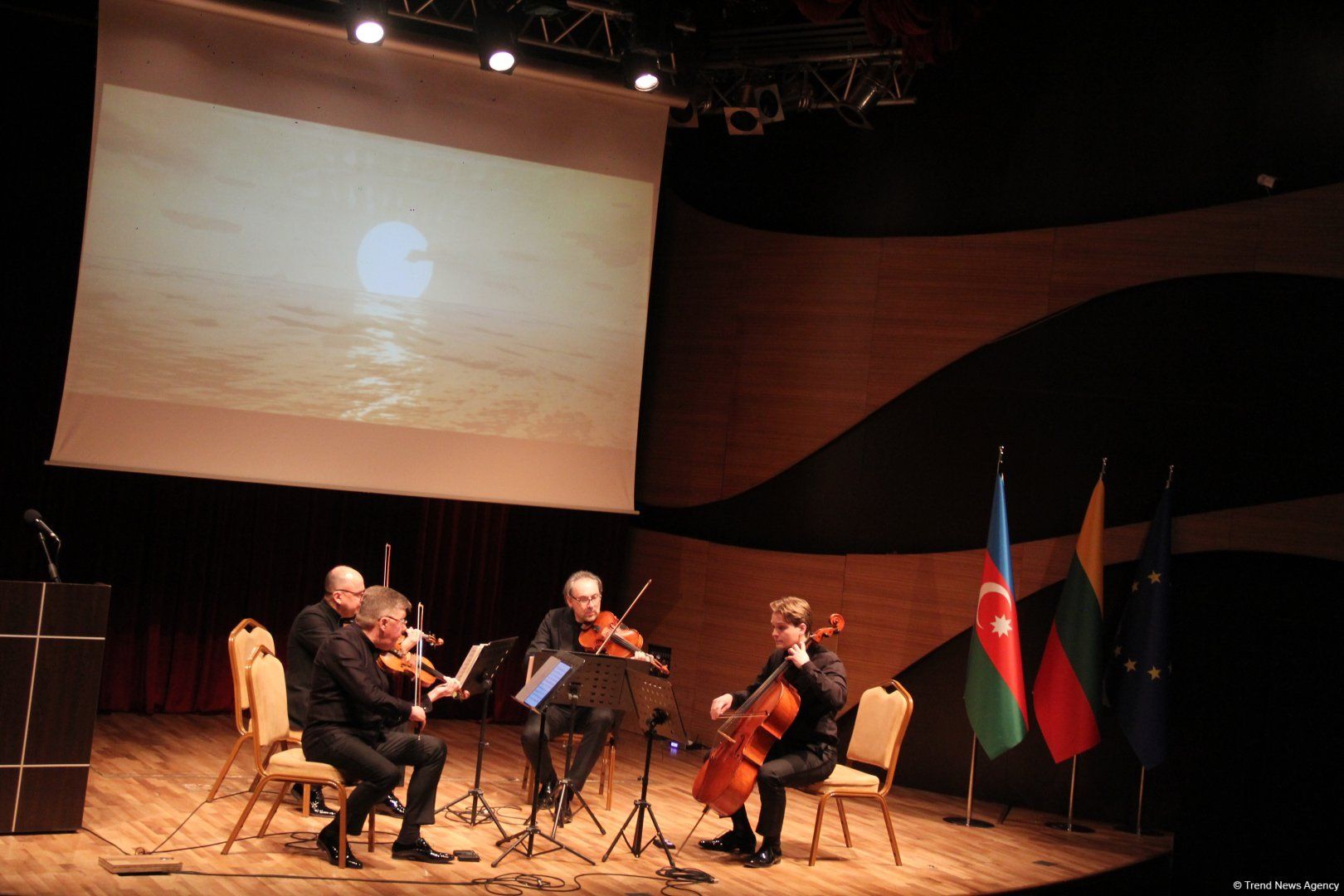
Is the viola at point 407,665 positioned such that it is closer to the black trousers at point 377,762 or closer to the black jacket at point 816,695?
the black trousers at point 377,762

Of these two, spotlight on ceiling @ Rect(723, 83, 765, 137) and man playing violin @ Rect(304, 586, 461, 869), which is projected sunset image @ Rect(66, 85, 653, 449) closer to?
spotlight on ceiling @ Rect(723, 83, 765, 137)

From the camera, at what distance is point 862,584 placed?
25.2 ft

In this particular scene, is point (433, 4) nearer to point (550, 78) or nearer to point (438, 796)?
point (550, 78)

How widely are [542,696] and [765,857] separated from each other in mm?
1310

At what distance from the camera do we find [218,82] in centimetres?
673

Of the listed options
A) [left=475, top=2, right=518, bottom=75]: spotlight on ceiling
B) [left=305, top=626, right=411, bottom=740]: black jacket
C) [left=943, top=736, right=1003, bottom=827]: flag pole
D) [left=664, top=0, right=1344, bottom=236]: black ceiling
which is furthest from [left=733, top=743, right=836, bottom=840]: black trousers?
[left=475, top=2, right=518, bottom=75]: spotlight on ceiling

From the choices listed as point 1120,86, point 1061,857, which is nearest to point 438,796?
point 1061,857

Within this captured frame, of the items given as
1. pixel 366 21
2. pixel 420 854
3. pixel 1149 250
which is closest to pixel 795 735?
pixel 420 854

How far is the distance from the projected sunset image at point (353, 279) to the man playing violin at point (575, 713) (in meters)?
1.52

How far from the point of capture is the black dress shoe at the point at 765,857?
545cm

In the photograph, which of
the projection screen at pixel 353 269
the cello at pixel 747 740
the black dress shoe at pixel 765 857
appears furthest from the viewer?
the projection screen at pixel 353 269

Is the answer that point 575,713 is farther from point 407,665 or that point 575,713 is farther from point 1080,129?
point 1080,129

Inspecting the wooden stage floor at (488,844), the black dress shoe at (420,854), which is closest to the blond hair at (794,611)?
the wooden stage floor at (488,844)

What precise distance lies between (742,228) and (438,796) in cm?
430
